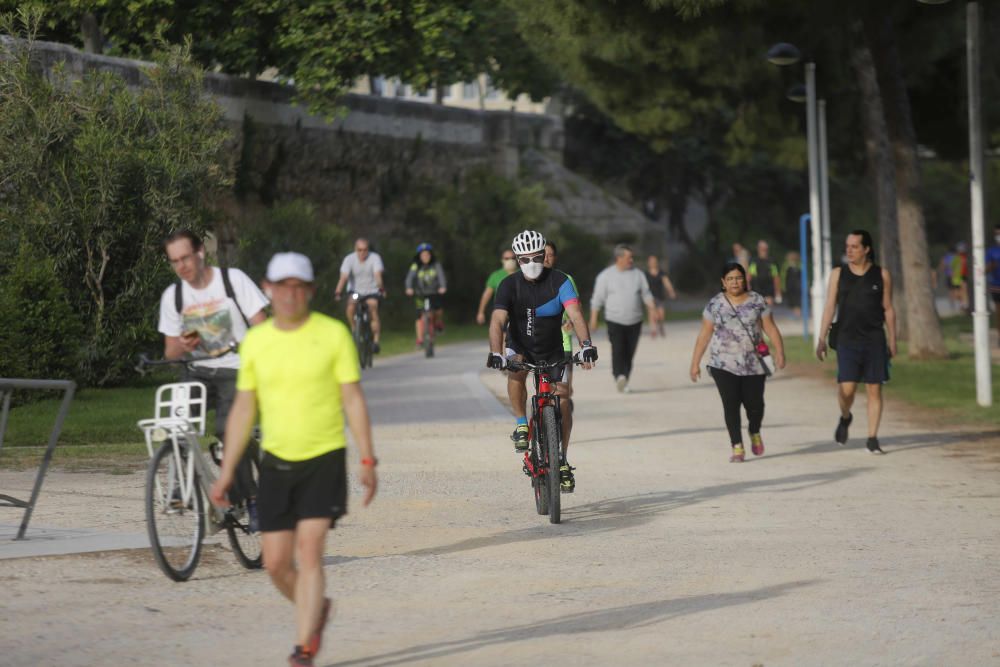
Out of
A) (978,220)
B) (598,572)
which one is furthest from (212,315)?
(978,220)

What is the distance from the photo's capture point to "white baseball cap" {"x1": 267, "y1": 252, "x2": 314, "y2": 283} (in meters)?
6.41

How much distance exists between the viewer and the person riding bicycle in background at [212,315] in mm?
8859

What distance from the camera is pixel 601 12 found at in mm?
21578

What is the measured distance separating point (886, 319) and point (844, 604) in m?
7.00

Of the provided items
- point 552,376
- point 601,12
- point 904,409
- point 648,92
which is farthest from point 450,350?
point 552,376

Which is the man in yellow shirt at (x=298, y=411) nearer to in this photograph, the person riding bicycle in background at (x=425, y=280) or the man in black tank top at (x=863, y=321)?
the man in black tank top at (x=863, y=321)

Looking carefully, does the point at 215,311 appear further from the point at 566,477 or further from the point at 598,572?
the point at 566,477

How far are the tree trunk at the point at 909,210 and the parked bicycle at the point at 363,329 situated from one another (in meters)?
7.08

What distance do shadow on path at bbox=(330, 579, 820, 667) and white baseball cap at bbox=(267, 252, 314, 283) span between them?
140cm

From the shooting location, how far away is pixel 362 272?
24766mm

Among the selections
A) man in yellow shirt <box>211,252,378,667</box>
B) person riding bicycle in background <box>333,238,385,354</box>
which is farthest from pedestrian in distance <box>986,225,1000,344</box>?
man in yellow shirt <box>211,252,378,667</box>

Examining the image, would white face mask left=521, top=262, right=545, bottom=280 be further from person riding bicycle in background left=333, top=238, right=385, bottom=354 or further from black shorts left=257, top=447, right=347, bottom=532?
person riding bicycle in background left=333, top=238, right=385, bottom=354

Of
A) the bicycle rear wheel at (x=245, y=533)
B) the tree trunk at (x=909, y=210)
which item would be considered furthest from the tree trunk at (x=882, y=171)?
the bicycle rear wheel at (x=245, y=533)

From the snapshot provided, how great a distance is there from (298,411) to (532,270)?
16.2 ft
